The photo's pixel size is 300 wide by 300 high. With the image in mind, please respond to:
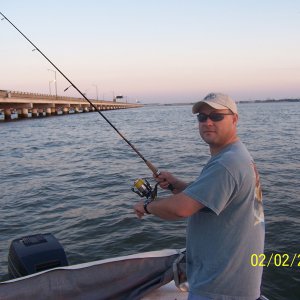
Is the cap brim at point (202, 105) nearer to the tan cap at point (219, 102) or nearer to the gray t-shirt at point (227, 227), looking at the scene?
the tan cap at point (219, 102)

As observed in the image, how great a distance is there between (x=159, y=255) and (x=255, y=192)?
5.12 feet

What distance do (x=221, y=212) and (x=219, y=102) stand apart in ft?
2.26

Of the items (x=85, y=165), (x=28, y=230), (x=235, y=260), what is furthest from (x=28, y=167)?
(x=235, y=260)

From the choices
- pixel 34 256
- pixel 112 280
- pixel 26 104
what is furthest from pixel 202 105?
pixel 26 104

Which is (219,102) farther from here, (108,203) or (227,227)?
(108,203)

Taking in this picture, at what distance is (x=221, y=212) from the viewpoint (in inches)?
90.4

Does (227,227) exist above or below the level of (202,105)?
below

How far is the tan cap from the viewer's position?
2.41m

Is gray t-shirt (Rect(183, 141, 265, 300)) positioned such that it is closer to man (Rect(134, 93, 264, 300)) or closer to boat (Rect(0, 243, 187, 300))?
man (Rect(134, 93, 264, 300))

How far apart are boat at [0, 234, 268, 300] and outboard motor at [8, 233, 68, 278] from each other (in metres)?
0.52

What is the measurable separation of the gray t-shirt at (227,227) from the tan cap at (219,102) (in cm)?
25

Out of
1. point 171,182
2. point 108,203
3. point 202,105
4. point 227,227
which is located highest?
point 202,105
